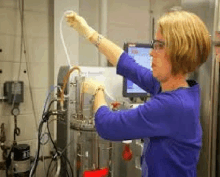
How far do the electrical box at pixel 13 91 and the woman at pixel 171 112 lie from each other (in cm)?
141

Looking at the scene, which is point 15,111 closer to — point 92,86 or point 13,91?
point 13,91

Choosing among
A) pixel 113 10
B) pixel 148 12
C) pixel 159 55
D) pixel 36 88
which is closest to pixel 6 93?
pixel 36 88

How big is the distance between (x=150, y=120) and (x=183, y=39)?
0.32 m

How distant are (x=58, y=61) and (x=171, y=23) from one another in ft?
5.08

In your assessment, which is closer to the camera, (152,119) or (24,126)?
(152,119)

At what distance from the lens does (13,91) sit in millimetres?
2172

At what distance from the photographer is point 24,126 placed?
2.30 metres

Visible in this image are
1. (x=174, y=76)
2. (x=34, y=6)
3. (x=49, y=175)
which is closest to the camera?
(x=174, y=76)

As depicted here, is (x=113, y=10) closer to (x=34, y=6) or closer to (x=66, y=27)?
(x=66, y=27)

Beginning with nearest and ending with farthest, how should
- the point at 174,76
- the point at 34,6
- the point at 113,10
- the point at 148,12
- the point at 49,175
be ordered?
the point at 174,76 < the point at 49,175 < the point at 34,6 < the point at 113,10 < the point at 148,12

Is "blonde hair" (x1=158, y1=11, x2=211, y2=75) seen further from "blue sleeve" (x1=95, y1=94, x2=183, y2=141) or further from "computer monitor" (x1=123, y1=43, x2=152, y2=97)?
"computer monitor" (x1=123, y1=43, x2=152, y2=97)

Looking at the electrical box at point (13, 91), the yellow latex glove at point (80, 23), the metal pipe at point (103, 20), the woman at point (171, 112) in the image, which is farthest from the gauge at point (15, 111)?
the woman at point (171, 112)

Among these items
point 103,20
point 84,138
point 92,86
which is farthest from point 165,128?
point 103,20

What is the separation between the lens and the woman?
870 mm
